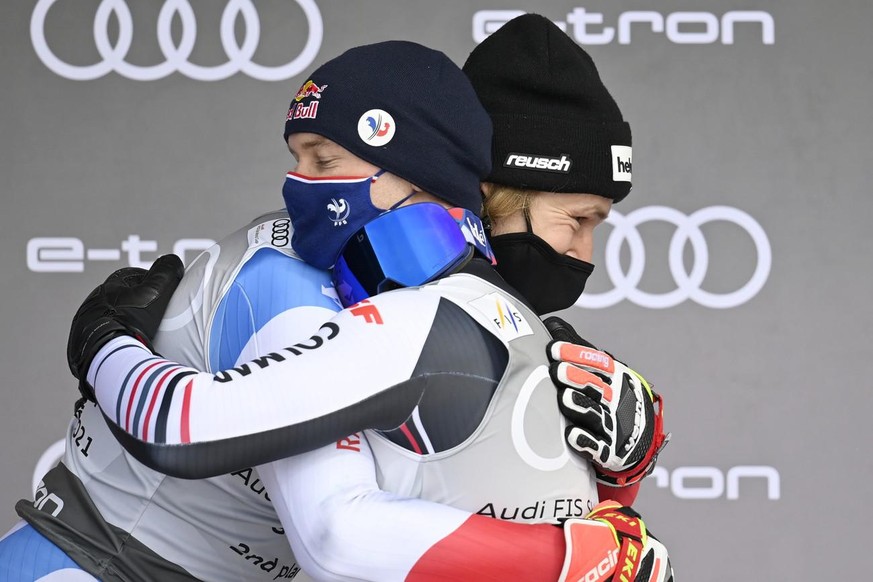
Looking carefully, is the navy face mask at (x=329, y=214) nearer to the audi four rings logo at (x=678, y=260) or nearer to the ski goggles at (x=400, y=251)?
the ski goggles at (x=400, y=251)

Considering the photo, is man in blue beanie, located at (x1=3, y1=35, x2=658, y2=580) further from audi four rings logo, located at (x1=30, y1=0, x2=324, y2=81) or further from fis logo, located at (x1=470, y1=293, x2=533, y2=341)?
audi four rings logo, located at (x1=30, y1=0, x2=324, y2=81)

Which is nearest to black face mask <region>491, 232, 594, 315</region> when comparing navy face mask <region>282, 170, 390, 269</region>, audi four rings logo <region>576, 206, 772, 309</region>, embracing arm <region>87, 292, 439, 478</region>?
navy face mask <region>282, 170, 390, 269</region>

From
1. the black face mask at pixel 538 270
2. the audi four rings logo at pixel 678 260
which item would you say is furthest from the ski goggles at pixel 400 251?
the audi four rings logo at pixel 678 260

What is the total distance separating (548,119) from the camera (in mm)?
1418

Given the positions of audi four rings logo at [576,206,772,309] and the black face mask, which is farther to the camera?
audi four rings logo at [576,206,772,309]

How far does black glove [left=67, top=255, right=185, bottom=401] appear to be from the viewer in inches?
39.8

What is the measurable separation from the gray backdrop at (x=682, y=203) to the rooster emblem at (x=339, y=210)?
5.21 feet

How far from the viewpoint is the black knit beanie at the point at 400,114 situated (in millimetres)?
1050

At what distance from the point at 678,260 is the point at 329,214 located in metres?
1.70

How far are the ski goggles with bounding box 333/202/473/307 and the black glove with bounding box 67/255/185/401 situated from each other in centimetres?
20

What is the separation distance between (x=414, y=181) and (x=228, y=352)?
0.85 ft

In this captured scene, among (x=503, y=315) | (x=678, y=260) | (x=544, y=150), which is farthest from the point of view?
(x=678, y=260)

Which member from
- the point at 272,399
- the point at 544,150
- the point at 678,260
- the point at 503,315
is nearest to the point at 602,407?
the point at 503,315

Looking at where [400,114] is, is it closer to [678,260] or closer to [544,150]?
[544,150]
